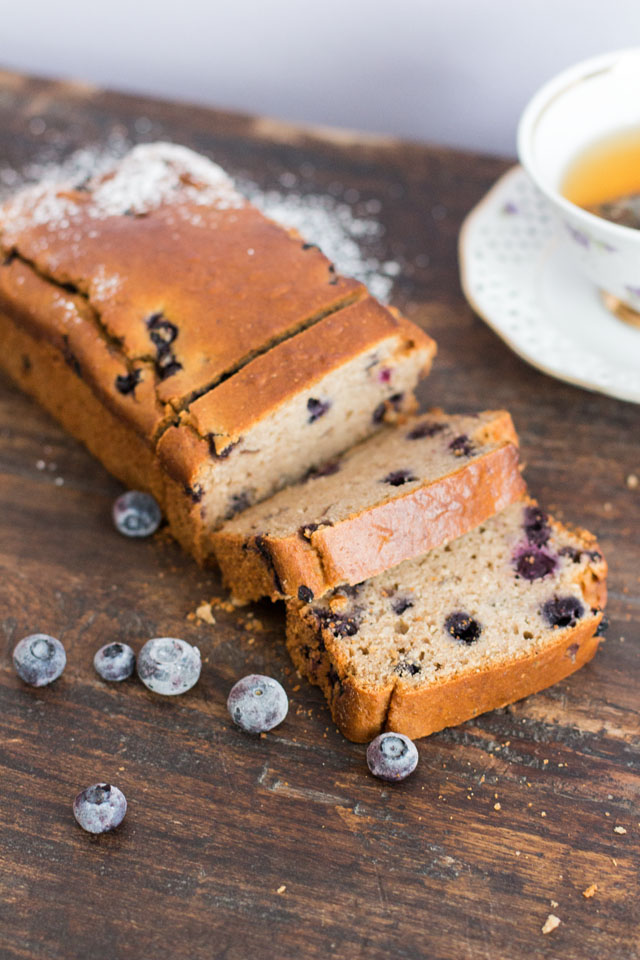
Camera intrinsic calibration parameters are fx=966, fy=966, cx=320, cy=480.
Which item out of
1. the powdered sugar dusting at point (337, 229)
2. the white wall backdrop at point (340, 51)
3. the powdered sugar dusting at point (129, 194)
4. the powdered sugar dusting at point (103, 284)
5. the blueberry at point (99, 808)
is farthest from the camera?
the white wall backdrop at point (340, 51)

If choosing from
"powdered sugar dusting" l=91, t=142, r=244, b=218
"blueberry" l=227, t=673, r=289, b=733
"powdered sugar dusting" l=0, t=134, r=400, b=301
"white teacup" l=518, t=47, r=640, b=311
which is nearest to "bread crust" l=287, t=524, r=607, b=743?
"blueberry" l=227, t=673, r=289, b=733

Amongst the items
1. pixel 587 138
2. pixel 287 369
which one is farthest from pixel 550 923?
pixel 587 138

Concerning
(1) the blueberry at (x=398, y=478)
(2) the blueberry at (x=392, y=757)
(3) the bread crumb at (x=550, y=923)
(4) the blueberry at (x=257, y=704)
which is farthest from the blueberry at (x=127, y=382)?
(3) the bread crumb at (x=550, y=923)

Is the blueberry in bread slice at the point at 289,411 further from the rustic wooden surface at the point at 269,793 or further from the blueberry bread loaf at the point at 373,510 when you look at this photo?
the rustic wooden surface at the point at 269,793

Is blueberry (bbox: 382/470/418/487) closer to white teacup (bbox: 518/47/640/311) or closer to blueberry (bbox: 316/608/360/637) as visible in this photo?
blueberry (bbox: 316/608/360/637)

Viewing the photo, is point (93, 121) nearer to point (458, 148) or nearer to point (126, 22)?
point (126, 22)

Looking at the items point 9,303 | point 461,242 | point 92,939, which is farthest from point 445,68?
point 92,939
